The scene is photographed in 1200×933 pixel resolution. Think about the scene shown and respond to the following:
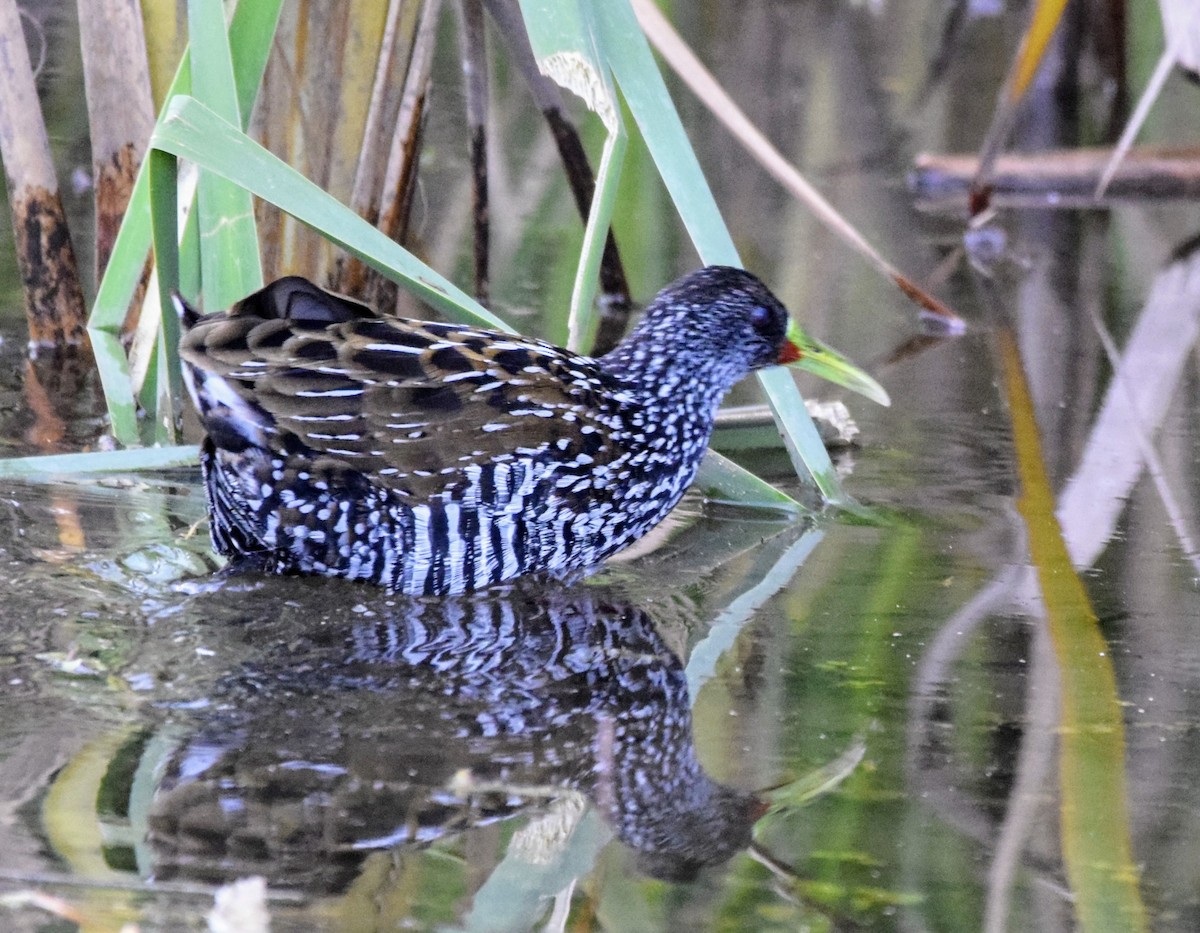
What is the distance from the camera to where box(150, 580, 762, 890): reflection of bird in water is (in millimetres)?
2160

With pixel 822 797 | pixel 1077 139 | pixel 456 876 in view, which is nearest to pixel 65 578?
pixel 456 876

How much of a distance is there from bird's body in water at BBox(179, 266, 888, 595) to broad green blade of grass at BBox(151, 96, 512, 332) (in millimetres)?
127

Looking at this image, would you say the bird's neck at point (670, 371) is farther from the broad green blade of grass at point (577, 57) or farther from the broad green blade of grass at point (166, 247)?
the broad green blade of grass at point (166, 247)

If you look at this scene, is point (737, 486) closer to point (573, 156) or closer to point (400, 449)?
point (400, 449)

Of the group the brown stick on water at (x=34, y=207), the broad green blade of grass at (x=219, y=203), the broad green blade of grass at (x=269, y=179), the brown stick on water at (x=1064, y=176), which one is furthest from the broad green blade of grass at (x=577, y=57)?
the brown stick on water at (x=1064, y=176)

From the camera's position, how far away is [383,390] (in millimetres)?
2980

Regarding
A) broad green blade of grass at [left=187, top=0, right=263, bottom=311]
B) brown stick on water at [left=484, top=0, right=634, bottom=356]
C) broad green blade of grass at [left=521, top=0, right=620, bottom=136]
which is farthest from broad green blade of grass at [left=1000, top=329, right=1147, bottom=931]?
broad green blade of grass at [left=187, top=0, right=263, bottom=311]

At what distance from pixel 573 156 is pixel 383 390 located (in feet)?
5.82

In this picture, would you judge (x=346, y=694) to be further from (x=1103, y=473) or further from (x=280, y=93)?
(x=1103, y=473)

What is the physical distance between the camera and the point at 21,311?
4.66 m

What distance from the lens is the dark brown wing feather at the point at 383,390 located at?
293 cm

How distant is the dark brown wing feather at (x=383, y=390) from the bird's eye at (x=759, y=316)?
0.51 metres

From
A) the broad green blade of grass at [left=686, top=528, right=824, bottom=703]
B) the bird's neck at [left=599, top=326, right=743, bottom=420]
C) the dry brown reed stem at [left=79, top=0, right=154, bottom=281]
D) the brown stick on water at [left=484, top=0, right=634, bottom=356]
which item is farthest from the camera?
the brown stick on water at [left=484, top=0, right=634, bottom=356]

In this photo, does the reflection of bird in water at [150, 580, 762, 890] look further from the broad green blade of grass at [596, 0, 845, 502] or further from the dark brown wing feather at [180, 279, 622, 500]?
the broad green blade of grass at [596, 0, 845, 502]
